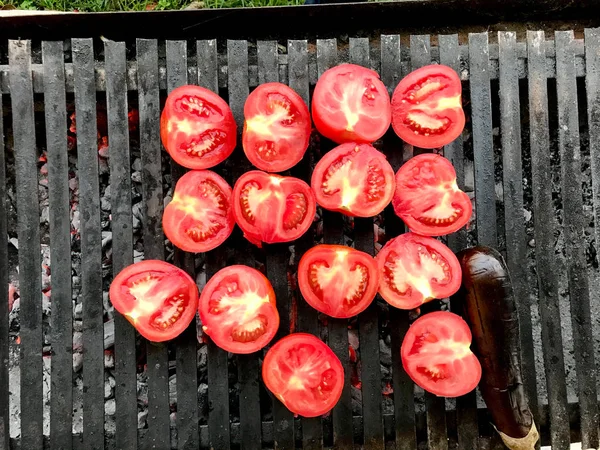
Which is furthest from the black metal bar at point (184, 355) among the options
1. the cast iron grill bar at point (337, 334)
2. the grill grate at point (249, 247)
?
the cast iron grill bar at point (337, 334)

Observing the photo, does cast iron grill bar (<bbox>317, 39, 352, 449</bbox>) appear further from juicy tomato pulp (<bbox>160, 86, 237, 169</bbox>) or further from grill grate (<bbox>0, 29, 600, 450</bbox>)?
juicy tomato pulp (<bbox>160, 86, 237, 169</bbox>)

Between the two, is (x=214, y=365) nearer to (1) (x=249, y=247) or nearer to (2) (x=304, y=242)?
(1) (x=249, y=247)

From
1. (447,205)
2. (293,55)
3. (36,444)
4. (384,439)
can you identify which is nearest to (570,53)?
(447,205)

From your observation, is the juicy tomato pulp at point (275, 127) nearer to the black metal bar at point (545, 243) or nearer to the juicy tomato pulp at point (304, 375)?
the juicy tomato pulp at point (304, 375)

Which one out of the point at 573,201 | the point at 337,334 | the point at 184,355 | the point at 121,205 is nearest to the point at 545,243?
the point at 573,201

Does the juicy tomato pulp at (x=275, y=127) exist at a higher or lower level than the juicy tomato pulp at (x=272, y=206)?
higher

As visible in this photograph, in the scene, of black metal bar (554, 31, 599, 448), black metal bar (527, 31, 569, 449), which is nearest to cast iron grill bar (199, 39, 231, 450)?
black metal bar (527, 31, 569, 449)
